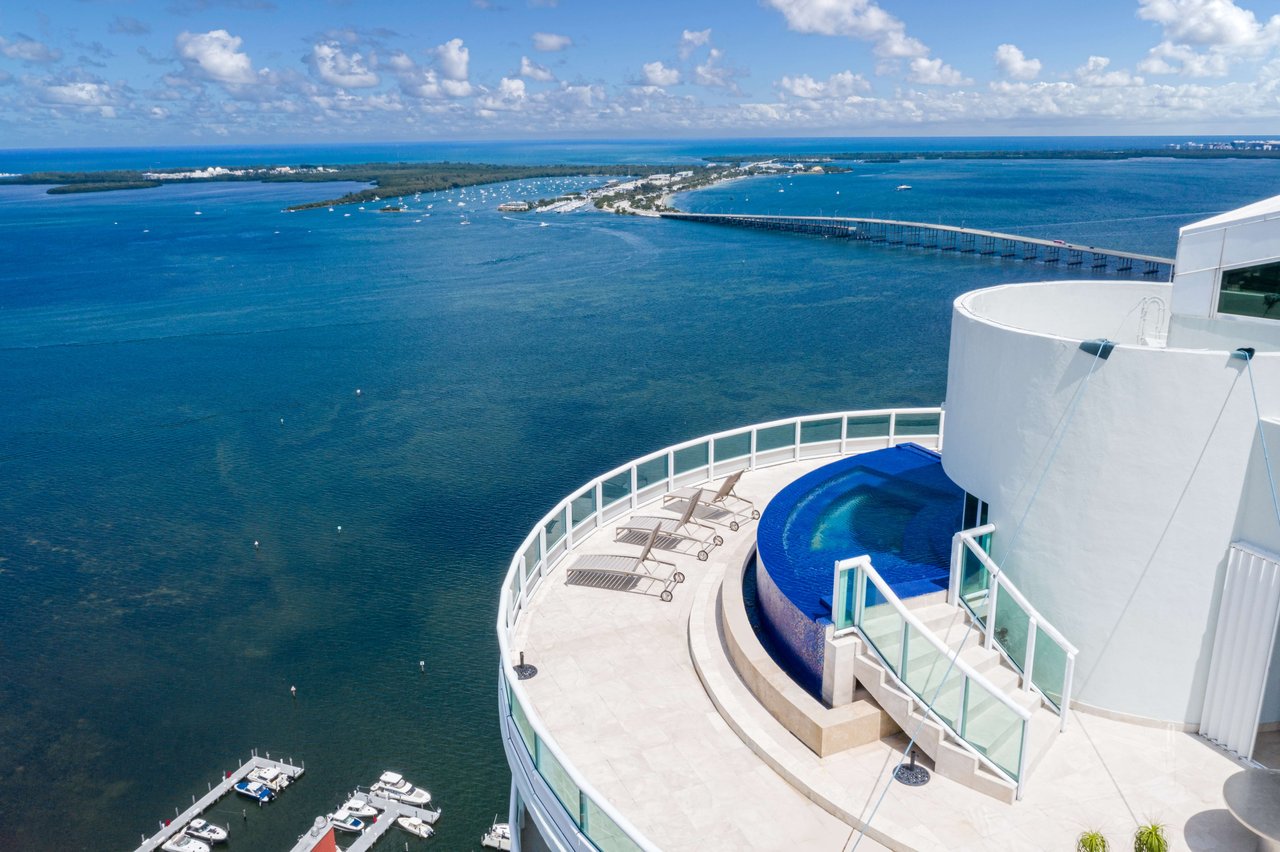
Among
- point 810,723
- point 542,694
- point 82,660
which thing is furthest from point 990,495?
point 82,660

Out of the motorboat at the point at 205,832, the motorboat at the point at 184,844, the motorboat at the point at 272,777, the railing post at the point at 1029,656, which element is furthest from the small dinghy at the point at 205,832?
the railing post at the point at 1029,656

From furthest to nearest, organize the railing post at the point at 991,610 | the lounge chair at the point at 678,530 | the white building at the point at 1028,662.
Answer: the lounge chair at the point at 678,530, the railing post at the point at 991,610, the white building at the point at 1028,662

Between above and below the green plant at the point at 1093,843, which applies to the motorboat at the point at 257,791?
below

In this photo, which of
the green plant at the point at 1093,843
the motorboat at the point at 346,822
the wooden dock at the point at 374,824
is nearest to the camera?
the green plant at the point at 1093,843

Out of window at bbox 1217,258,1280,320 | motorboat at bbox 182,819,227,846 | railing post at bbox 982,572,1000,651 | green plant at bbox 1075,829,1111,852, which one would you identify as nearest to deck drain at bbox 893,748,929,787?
green plant at bbox 1075,829,1111,852

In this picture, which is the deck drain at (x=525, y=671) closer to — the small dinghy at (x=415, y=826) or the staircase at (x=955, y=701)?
the staircase at (x=955, y=701)

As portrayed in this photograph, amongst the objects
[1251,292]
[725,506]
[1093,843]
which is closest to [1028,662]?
[1093,843]

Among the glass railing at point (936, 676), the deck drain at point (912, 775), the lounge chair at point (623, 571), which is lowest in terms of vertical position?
the deck drain at point (912, 775)

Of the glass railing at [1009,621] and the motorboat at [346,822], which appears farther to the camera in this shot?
the motorboat at [346,822]
